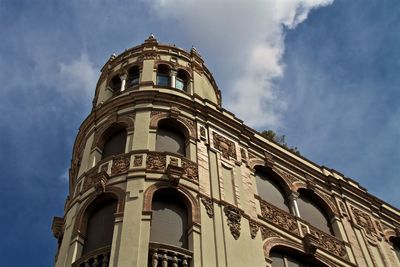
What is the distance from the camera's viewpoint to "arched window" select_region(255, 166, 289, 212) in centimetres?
2389

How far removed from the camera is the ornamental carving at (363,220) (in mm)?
25820

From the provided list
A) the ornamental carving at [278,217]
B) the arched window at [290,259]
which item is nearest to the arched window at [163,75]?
the ornamental carving at [278,217]

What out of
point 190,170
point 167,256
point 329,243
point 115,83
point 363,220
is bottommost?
point 167,256

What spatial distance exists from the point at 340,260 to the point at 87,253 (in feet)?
33.9

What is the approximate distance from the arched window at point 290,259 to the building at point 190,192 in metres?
0.05

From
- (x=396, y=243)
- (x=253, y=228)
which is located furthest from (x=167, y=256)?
(x=396, y=243)

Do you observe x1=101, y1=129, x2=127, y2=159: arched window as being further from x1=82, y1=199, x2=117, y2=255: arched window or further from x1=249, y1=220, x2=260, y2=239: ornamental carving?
x1=249, y1=220, x2=260, y2=239: ornamental carving

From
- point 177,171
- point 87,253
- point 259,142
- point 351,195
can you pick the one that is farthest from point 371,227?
point 87,253

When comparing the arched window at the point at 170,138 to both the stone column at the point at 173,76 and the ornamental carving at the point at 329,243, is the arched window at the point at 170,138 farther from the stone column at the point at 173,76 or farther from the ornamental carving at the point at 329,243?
the ornamental carving at the point at 329,243

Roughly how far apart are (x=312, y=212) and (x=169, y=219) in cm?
857

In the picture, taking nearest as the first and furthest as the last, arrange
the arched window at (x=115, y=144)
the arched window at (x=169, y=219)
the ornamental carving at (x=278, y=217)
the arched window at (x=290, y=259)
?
1. the arched window at (x=169, y=219)
2. the arched window at (x=290, y=259)
3. the ornamental carving at (x=278, y=217)
4. the arched window at (x=115, y=144)

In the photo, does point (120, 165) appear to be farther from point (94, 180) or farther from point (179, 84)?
point (179, 84)

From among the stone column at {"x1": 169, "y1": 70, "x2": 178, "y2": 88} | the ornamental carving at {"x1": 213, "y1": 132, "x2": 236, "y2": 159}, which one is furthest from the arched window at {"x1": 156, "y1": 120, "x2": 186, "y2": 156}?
the stone column at {"x1": 169, "y1": 70, "x2": 178, "y2": 88}

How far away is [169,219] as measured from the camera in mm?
19078
